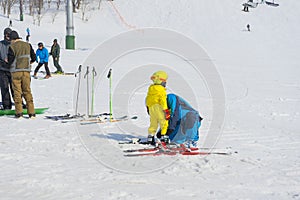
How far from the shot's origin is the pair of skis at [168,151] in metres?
6.20

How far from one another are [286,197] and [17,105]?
618 centimetres

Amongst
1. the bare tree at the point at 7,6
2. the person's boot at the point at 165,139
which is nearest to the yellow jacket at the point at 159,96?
the person's boot at the point at 165,139

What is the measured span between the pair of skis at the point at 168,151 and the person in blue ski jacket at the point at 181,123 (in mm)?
210

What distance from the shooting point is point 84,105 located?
11.2 metres

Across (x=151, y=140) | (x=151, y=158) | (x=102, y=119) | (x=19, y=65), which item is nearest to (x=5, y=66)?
(x=19, y=65)

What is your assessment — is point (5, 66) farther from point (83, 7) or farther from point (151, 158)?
point (83, 7)

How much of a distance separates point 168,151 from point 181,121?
2.13ft

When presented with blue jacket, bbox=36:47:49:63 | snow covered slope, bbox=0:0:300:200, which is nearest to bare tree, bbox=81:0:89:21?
snow covered slope, bbox=0:0:300:200

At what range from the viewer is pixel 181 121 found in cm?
668

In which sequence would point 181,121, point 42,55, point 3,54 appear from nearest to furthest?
1. point 181,121
2. point 3,54
3. point 42,55

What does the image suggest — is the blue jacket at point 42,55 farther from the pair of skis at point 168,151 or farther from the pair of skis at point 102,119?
the pair of skis at point 168,151

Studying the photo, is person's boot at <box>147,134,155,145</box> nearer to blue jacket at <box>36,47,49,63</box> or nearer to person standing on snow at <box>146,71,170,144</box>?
person standing on snow at <box>146,71,170,144</box>

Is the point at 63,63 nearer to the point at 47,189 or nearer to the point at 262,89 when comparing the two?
the point at 262,89

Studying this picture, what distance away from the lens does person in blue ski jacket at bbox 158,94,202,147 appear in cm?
666
